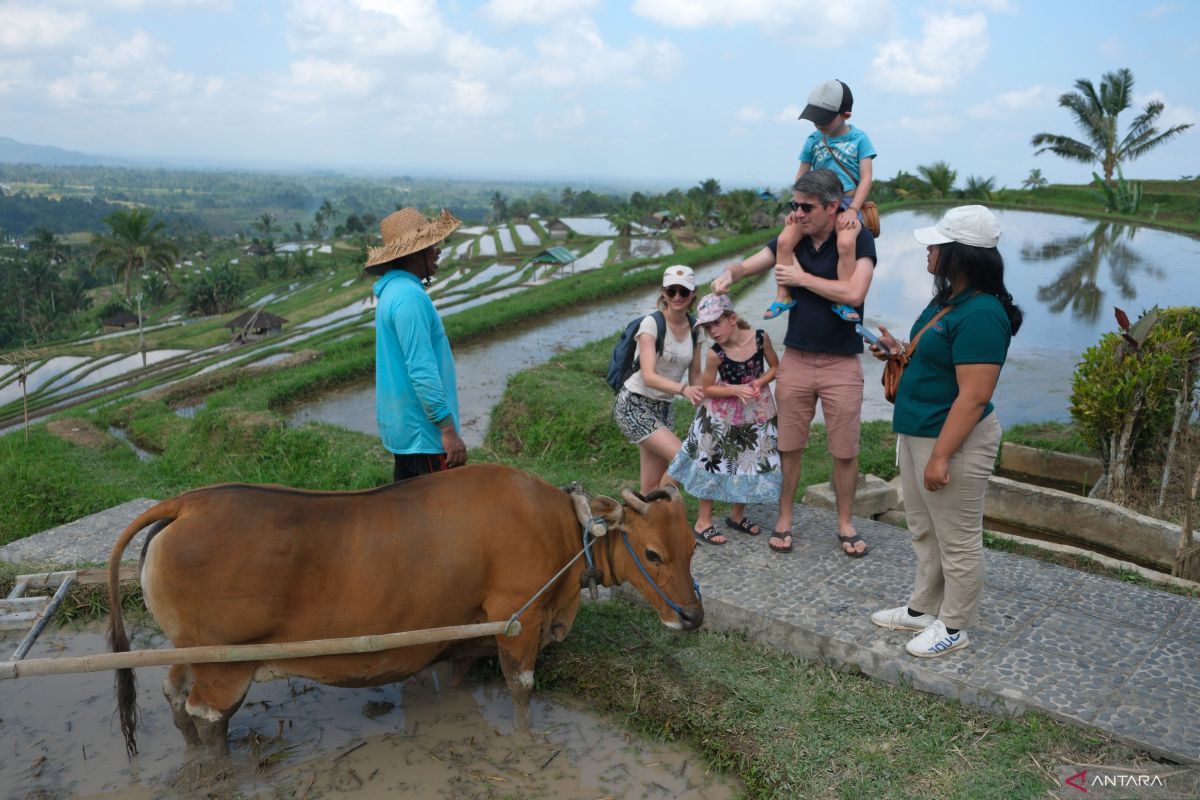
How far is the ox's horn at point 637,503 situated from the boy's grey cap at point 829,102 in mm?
2458

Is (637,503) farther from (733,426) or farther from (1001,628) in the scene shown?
(1001,628)

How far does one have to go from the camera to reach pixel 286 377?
1114 centimetres

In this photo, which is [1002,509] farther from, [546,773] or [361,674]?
[361,674]

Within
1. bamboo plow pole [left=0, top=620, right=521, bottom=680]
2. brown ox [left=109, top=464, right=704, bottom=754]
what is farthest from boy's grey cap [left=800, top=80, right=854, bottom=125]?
bamboo plow pole [left=0, top=620, right=521, bottom=680]

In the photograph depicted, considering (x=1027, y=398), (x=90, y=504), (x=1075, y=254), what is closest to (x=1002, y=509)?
(x=1027, y=398)

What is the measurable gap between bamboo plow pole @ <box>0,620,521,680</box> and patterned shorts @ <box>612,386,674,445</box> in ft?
5.58

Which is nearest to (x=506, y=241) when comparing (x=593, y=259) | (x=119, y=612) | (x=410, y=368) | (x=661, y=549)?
(x=593, y=259)

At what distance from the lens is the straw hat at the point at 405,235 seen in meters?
→ 3.76

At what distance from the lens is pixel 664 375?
14.8ft

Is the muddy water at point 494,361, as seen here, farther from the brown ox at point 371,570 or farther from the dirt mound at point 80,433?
the brown ox at point 371,570

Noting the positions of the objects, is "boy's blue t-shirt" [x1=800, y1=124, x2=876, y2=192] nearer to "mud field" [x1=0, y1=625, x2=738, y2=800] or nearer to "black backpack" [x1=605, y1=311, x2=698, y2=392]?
"black backpack" [x1=605, y1=311, x2=698, y2=392]

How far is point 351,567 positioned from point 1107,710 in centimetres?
284

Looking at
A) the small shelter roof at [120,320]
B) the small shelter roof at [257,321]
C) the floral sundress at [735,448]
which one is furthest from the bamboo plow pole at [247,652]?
the small shelter roof at [120,320]

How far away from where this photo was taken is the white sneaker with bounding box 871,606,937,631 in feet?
12.0
